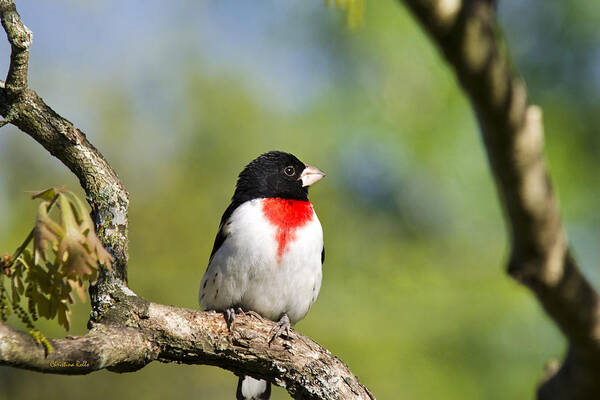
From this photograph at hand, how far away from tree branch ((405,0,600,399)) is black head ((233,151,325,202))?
10.7 ft

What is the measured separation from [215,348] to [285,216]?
1.66 meters

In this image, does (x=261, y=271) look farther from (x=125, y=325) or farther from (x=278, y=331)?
(x=125, y=325)

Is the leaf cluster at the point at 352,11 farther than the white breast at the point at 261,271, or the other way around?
the white breast at the point at 261,271

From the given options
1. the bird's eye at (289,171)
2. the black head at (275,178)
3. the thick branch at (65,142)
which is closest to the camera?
the thick branch at (65,142)

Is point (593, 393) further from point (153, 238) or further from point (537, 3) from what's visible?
point (537, 3)

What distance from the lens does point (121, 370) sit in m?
3.47

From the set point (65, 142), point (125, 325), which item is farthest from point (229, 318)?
point (65, 142)

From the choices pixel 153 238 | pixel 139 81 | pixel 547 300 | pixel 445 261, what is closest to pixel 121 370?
pixel 547 300

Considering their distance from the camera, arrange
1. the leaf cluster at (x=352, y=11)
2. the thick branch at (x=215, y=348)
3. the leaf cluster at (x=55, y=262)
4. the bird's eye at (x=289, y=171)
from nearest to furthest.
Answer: the leaf cluster at (x=352, y=11)
the leaf cluster at (x=55, y=262)
the thick branch at (x=215, y=348)
the bird's eye at (x=289, y=171)

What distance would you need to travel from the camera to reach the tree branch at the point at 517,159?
2.17 m

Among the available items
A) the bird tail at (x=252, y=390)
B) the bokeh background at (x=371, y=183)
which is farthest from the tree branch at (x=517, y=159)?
the bokeh background at (x=371, y=183)

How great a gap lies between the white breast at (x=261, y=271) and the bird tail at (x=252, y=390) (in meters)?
0.52

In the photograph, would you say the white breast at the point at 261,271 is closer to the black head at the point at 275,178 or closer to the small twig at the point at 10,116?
the black head at the point at 275,178

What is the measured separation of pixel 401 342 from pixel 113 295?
8.81m
